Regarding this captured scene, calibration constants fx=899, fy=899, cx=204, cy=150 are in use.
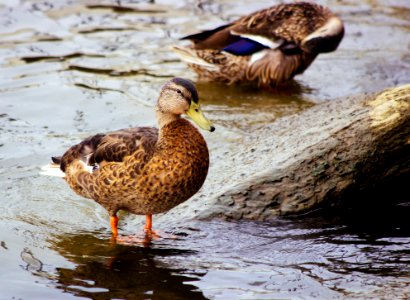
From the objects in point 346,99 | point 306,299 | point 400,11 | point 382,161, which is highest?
point 400,11

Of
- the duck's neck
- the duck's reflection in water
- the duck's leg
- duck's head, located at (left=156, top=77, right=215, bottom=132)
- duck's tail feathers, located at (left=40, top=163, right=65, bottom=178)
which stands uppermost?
duck's head, located at (left=156, top=77, right=215, bottom=132)

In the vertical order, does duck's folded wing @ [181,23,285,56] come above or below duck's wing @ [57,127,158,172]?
above

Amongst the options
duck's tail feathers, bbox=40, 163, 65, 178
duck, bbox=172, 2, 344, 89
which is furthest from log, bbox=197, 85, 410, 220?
duck, bbox=172, 2, 344, 89

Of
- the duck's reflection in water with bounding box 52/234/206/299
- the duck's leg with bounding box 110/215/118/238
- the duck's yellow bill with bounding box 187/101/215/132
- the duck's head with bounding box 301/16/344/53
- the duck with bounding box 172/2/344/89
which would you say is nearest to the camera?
the duck's reflection in water with bounding box 52/234/206/299

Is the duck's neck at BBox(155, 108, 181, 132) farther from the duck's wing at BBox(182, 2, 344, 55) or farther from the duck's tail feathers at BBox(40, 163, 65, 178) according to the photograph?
the duck's wing at BBox(182, 2, 344, 55)

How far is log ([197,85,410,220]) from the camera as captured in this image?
248 inches

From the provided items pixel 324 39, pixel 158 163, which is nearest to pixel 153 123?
pixel 324 39

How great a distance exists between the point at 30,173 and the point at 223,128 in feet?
6.45

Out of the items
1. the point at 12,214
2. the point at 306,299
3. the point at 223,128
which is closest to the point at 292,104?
the point at 223,128

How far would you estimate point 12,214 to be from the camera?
654cm

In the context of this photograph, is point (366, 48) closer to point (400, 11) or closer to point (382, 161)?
point (400, 11)

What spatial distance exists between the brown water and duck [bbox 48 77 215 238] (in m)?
0.32

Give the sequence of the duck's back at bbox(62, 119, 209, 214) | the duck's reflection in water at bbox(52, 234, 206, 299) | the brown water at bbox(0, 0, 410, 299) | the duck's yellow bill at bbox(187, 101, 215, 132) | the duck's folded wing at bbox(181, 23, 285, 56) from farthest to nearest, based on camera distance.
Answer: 1. the duck's folded wing at bbox(181, 23, 285, 56)
2. the duck's yellow bill at bbox(187, 101, 215, 132)
3. the duck's back at bbox(62, 119, 209, 214)
4. the brown water at bbox(0, 0, 410, 299)
5. the duck's reflection in water at bbox(52, 234, 206, 299)

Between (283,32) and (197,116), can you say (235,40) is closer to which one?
(283,32)
